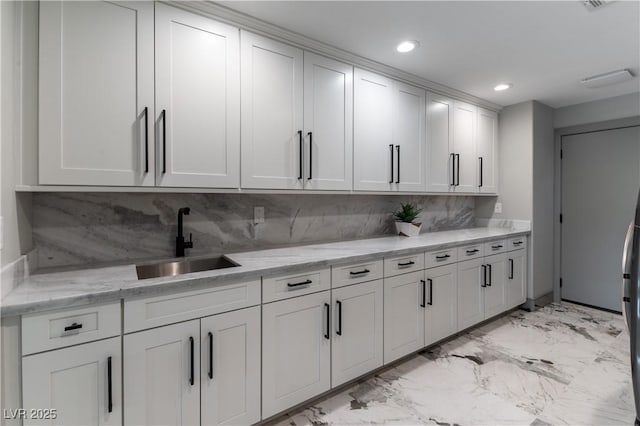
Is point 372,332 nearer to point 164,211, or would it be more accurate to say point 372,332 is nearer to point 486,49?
point 164,211

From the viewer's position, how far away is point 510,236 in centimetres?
329

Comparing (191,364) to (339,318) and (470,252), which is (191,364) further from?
(470,252)

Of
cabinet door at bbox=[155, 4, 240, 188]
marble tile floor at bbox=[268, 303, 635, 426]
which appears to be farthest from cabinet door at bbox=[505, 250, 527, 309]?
cabinet door at bbox=[155, 4, 240, 188]

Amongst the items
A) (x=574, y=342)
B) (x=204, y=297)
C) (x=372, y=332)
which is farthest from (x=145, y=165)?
(x=574, y=342)

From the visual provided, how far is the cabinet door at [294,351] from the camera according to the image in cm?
166

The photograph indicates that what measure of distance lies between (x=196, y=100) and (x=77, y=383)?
143 cm

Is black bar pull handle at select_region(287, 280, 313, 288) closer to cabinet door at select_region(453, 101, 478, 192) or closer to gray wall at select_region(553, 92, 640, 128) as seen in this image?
cabinet door at select_region(453, 101, 478, 192)

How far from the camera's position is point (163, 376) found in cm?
136

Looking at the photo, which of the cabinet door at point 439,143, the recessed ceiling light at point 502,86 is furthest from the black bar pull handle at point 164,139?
the recessed ceiling light at point 502,86

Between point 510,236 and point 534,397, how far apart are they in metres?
1.73

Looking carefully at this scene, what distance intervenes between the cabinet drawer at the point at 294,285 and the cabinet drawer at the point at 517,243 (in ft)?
8.00

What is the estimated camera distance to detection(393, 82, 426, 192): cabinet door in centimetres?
271

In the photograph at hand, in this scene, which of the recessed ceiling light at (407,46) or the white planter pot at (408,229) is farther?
the white planter pot at (408,229)

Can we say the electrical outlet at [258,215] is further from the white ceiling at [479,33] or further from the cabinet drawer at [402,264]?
the white ceiling at [479,33]
